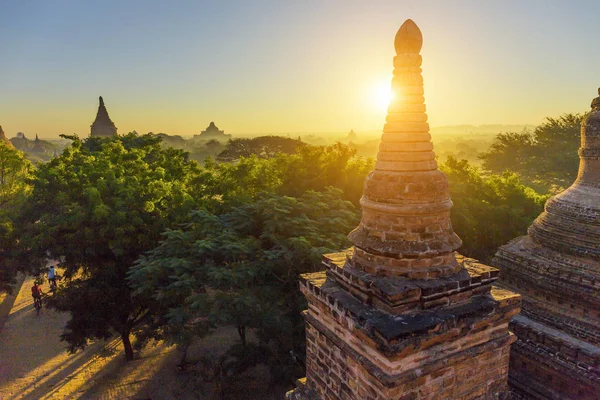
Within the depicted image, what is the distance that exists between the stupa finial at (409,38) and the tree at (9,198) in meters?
16.9

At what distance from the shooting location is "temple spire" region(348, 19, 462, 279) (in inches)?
158

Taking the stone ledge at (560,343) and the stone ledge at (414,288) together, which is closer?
the stone ledge at (414,288)

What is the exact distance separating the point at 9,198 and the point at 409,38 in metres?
24.5

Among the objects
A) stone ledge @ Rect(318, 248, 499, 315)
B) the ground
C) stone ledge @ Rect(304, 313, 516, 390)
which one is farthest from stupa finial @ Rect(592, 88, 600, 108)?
the ground

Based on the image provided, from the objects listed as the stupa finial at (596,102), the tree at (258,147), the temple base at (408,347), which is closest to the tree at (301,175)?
the stupa finial at (596,102)

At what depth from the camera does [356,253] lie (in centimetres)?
449

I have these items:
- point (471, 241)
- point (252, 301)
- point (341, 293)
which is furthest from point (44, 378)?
point (471, 241)

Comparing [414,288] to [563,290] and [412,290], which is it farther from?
[563,290]

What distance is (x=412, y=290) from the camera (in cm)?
375

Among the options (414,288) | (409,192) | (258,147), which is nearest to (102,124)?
(258,147)

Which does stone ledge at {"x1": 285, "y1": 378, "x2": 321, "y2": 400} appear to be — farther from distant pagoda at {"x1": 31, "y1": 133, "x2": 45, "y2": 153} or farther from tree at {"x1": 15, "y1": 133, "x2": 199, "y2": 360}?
distant pagoda at {"x1": 31, "y1": 133, "x2": 45, "y2": 153}

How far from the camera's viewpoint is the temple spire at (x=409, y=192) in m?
4.02

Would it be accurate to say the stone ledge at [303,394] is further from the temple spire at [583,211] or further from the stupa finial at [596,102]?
the stupa finial at [596,102]

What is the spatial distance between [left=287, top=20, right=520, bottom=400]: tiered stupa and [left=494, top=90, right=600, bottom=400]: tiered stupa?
3.61m
